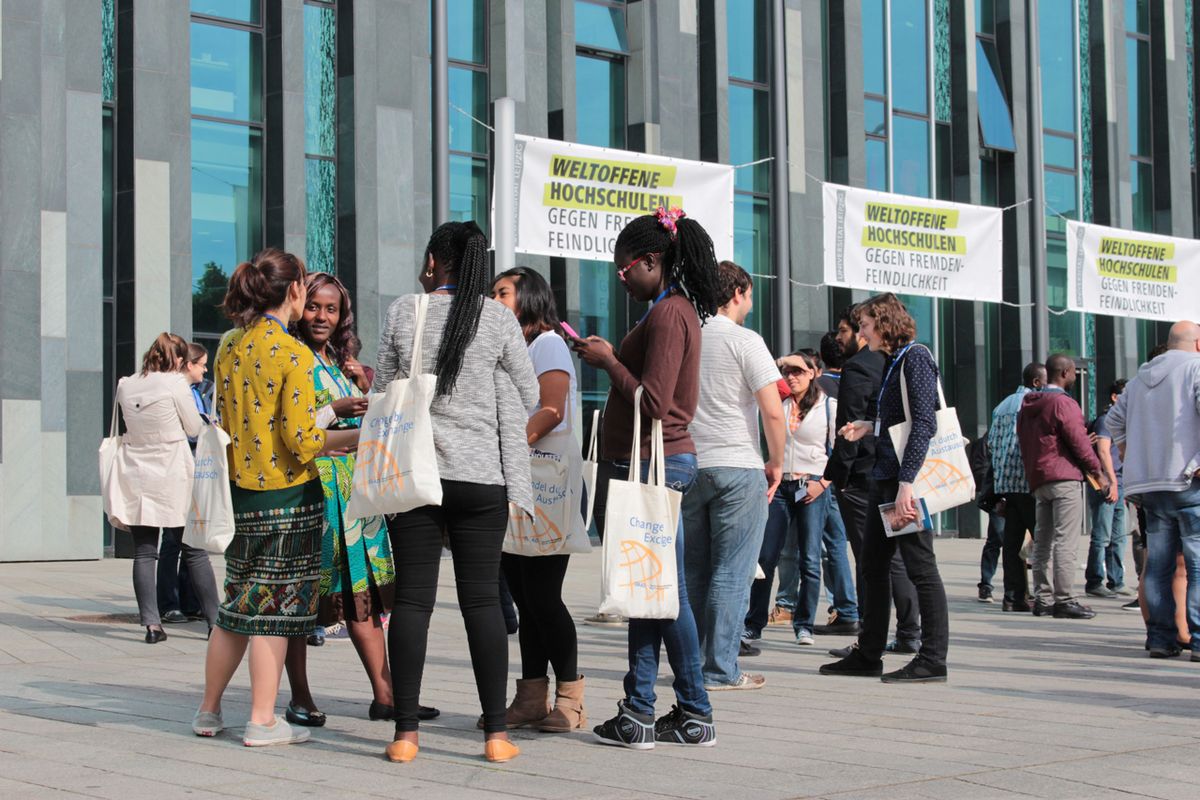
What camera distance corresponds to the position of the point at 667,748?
5914 mm

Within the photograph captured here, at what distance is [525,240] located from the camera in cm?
1248

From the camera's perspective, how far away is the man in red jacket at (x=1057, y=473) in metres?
11.6

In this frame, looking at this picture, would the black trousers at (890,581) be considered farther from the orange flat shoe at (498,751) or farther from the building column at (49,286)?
the building column at (49,286)

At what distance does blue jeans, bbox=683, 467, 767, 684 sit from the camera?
22.5ft

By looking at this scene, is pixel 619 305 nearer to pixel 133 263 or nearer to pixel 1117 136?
pixel 133 263

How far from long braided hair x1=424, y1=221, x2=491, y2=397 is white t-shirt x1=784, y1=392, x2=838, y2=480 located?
451cm

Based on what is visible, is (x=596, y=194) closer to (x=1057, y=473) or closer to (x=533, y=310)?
(x=1057, y=473)

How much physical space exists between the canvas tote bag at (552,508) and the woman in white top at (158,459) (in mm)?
4328

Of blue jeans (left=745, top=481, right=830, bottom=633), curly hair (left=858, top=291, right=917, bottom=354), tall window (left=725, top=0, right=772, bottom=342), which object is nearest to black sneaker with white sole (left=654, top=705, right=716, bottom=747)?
curly hair (left=858, top=291, right=917, bottom=354)

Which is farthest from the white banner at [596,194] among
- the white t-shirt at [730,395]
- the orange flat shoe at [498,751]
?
the orange flat shoe at [498,751]

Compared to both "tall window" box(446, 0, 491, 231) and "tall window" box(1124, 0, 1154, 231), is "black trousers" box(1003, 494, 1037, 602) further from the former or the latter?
"tall window" box(1124, 0, 1154, 231)

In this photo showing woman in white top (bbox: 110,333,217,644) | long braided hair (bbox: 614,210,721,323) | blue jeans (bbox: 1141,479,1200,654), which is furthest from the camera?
woman in white top (bbox: 110,333,217,644)

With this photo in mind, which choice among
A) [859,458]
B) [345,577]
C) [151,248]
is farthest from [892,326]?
[151,248]

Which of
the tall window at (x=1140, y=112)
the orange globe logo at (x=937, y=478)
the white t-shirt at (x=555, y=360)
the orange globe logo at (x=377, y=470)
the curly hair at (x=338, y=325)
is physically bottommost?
the orange globe logo at (x=937, y=478)
